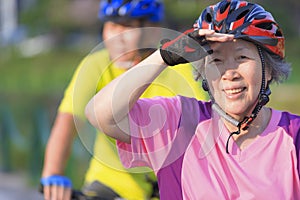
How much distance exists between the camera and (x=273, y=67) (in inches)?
145

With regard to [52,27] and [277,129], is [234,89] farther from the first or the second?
[52,27]

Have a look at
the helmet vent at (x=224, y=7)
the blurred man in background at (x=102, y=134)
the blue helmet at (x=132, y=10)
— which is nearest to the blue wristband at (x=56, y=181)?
the blurred man in background at (x=102, y=134)

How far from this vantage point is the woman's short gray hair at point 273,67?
11.9 feet

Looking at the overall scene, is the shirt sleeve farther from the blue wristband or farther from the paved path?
the paved path

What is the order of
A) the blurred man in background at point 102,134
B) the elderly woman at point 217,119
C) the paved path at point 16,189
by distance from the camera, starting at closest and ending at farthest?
the elderly woman at point 217,119 → the blurred man in background at point 102,134 → the paved path at point 16,189

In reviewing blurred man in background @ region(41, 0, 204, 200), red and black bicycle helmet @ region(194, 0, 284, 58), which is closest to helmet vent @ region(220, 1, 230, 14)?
red and black bicycle helmet @ region(194, 0, 284, 58)

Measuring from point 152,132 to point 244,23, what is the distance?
0.57m

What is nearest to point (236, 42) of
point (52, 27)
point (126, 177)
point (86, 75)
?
point (86, 75)

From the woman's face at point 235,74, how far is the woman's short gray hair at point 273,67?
0.06 m

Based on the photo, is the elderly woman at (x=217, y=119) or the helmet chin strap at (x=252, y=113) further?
the helmet chin strap at (x=252, y=113)

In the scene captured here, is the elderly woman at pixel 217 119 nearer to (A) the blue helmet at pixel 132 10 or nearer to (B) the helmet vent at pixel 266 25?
(B) the helmet vent at pixel 266 25

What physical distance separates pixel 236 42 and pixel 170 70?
0.31 meters

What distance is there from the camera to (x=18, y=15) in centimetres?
4372

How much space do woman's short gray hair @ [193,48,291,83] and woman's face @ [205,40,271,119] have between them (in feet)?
0.20
